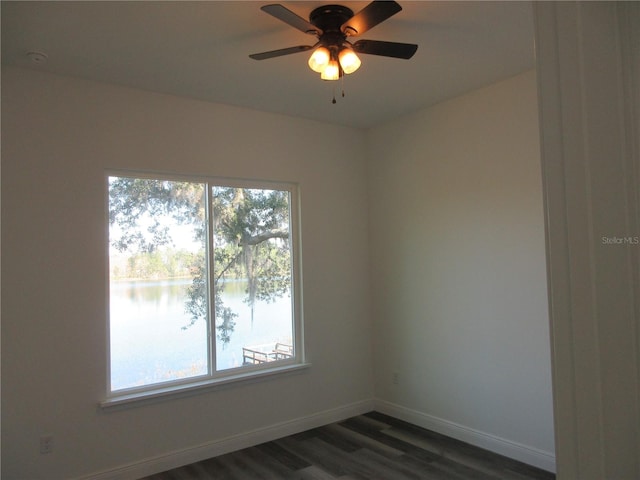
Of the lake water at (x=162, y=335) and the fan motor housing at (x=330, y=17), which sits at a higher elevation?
the fan motor housing at (x=330, y=17)

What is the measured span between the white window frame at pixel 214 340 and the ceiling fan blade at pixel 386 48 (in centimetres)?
188

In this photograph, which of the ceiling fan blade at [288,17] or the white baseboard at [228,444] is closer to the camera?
the ceiling fan blade at [288,17]

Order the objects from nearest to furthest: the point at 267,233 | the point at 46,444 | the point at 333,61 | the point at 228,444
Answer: the point at 333,61 < the point at 46,444 < the point at 228,444 < the point at 267,233

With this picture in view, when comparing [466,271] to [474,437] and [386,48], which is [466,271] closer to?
[474,437]

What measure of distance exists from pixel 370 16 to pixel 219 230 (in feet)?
7.46

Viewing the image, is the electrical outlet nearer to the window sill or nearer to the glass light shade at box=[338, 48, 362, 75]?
the window sill

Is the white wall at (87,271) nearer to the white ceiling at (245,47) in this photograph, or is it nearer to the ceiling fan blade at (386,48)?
the white ceiling at (245,47)

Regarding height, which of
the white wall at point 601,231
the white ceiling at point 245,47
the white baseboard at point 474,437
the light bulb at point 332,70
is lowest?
the white baseboard at point 474,437

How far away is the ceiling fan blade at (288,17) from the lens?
2027 mm

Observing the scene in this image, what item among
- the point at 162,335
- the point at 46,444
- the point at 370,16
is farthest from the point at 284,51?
the point at 46,444

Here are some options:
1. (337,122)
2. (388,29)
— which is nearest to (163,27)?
(388,29)

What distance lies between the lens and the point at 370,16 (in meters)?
2.20

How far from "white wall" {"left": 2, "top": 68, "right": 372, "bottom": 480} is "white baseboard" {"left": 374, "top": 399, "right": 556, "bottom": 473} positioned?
2.50 feet

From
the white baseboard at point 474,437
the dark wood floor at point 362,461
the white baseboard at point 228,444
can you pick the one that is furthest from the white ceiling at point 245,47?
the dark wood floor at point 362,461
